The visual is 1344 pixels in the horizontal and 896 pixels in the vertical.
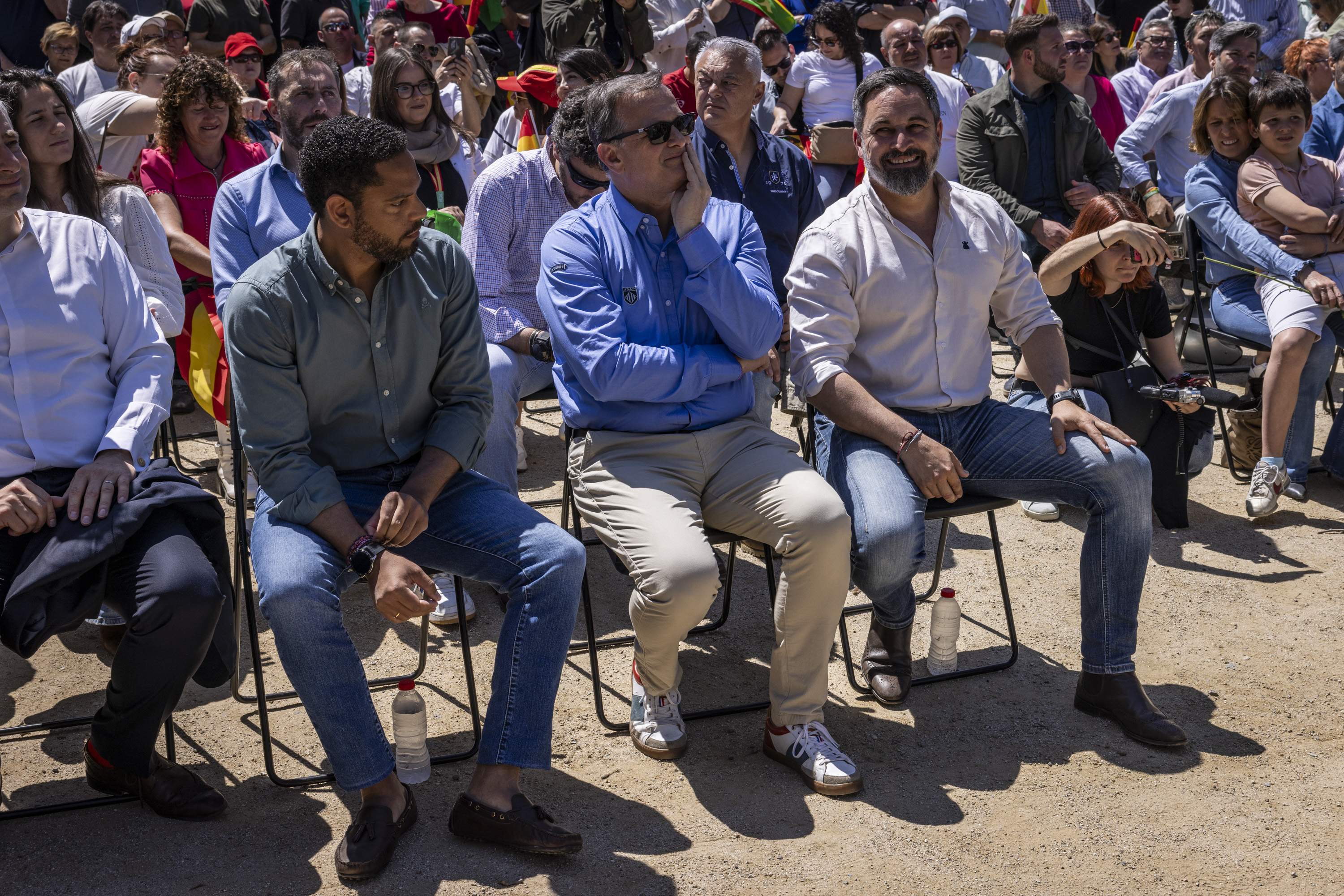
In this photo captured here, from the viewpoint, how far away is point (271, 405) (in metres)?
3.22

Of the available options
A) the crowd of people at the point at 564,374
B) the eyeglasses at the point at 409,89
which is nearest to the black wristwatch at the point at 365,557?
the crowd of people at the point at 564,374

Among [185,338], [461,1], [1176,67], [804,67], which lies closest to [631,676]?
[185,338]

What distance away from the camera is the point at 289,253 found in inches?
130

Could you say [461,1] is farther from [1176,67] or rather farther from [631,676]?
[631,676]

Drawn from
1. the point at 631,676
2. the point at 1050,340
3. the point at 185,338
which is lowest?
the point at 631,676

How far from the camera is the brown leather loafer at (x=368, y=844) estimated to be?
3.02m

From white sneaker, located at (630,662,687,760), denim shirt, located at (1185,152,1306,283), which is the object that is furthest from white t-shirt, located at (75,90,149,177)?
denim shirt, located at (1185,152,1306,283)

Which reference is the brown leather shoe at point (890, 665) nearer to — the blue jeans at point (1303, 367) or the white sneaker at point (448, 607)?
the white sneaker at point (448, 607)

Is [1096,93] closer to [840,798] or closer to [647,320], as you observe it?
[647,320]

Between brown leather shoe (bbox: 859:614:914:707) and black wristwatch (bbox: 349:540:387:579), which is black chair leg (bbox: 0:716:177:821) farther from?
brown leather shoe (bbox: 859:614:914:707)

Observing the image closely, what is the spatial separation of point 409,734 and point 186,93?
3131 millimetres

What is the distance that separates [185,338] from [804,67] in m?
4.68

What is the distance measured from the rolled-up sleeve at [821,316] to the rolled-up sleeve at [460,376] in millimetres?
1015

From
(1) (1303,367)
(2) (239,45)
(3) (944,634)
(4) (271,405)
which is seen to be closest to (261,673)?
(4) (271,405)
